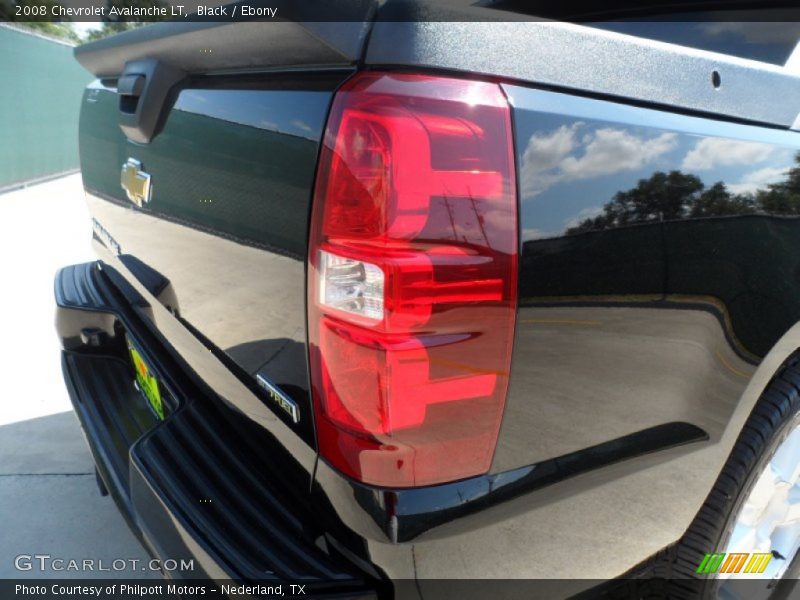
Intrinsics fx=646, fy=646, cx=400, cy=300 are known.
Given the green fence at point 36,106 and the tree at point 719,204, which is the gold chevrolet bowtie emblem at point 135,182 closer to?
the tree at point 719,204

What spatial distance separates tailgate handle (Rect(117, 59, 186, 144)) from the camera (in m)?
1.56

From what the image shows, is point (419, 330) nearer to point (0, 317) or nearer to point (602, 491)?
point (602, 491)

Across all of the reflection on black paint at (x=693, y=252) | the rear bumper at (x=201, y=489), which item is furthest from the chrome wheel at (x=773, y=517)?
the rear bumper at (x=201, y=489)

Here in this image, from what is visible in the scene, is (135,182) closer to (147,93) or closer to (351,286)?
(147,93)

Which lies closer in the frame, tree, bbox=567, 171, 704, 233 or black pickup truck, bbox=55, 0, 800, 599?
black pickup truck, bbox=55, 0, 800, 599

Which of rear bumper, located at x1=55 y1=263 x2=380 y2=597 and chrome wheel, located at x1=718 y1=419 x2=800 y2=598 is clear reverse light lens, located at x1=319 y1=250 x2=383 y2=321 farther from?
chrome wheel, located at x1=718 y1=419 x2=800 y2=598

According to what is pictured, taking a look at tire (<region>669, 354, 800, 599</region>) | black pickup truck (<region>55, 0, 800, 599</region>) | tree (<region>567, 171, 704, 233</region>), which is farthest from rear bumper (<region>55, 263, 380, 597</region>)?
tire (<region>669, 354, 800, 599</region>)

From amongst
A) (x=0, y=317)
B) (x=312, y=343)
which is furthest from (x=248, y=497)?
(x=0, y=317)

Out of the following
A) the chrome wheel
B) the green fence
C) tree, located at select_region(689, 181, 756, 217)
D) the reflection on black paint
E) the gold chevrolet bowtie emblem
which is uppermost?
tree, located at select_region(689, 181, 756, 217)

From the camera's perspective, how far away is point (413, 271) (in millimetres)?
1023

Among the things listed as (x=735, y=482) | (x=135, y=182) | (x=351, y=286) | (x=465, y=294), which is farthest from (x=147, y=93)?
(x=735, y=482)

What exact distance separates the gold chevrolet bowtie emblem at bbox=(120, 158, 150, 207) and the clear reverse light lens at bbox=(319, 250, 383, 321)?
0.86m

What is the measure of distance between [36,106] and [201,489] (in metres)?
11.0

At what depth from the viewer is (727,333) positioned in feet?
4.63
